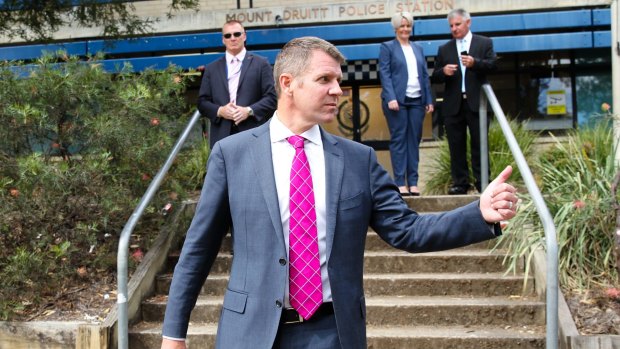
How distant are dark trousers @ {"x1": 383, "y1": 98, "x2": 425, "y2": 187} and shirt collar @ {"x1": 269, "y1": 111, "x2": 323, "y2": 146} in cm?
512

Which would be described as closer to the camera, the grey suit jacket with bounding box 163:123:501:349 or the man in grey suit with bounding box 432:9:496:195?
the grey suit jacket with bounding box 163:123:501:349

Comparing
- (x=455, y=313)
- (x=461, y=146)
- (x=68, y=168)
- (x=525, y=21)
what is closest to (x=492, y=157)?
(x=461, y=146)

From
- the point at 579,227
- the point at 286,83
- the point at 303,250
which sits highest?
the point at 286,83

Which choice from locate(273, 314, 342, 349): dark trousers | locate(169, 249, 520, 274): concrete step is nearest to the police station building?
locate(169, 249, 520, 274): concrete step

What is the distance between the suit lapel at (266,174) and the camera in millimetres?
2896

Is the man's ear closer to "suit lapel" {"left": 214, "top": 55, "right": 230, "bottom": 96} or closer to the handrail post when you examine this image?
"suit lapel" {"left": 214, "top": 55, "right": 230, "bottom": 96}

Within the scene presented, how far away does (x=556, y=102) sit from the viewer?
14250 mm

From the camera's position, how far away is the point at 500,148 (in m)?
9.52

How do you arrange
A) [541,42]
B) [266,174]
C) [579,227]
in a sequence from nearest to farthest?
1. [266,174]
2. [579,227]
3. [541,42]

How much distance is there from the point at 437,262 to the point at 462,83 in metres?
2.08

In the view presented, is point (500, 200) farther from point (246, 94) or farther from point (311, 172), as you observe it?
point (246, 94)

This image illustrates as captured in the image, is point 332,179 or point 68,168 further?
point 68,168

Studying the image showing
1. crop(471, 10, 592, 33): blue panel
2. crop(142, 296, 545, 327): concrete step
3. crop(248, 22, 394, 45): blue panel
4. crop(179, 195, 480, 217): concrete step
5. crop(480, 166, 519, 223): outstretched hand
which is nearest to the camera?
crop(480, 166, 519, 223): outstretched hand

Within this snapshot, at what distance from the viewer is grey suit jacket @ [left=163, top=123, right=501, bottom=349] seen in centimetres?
286
